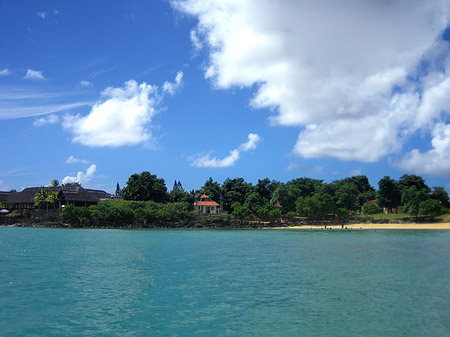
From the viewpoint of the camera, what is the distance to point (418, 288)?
1958cm

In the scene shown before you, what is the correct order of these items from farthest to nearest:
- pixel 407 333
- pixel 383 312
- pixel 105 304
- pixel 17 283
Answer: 1. pixel 17 283
2. pixel 105 304
3. pixel 383 312
4. pixel 407 333

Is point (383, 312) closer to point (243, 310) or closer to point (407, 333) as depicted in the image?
point (407, 333)

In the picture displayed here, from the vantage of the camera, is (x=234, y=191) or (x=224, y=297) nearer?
(x=224, y=297)

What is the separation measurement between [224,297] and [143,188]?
85.5 metres

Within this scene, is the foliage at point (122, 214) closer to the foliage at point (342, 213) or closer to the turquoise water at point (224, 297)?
the foliage at point (342, 213)

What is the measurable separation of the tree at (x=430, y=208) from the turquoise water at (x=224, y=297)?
171ft

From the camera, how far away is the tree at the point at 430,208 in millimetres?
76250

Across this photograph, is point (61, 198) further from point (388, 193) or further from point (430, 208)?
point (430, 208)

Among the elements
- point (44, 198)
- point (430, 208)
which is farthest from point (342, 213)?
→ point (44, 198)

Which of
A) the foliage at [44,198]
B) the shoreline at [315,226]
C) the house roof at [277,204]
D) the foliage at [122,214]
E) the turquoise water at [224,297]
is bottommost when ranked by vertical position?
the turquoise water at [224,297]

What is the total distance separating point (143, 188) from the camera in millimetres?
99812

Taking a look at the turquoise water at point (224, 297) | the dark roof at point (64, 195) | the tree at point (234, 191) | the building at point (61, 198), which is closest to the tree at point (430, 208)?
the tree at point (234, 191)

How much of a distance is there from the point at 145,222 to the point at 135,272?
66395 mm

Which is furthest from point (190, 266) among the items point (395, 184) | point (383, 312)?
point (395, 184)
